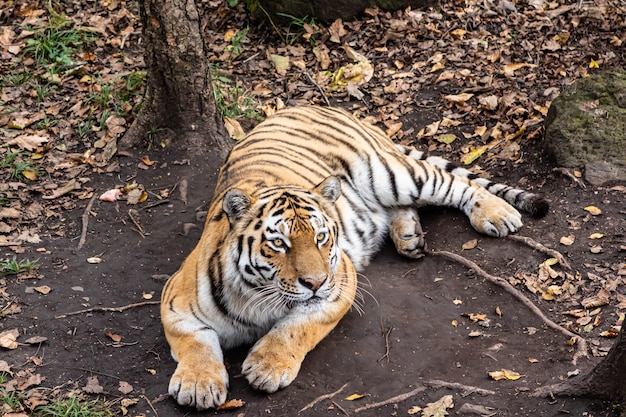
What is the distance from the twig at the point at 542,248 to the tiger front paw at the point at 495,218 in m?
0.08

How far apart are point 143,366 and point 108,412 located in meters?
0.47

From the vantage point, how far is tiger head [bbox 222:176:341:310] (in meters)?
4.27

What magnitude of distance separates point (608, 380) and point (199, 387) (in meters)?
2.04

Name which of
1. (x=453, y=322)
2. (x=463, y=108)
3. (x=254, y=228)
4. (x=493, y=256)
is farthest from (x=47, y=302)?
(x=463, y=108)

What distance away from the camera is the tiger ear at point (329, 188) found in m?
4.75

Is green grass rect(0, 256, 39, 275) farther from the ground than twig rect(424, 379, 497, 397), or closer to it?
closer to it

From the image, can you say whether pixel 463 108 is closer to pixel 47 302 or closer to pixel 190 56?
pixel 190 56

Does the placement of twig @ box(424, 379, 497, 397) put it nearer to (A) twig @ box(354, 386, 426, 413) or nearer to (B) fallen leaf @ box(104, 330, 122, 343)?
(A) twig @ box(354, 386, 426, 413)

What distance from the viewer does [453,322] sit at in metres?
4.85

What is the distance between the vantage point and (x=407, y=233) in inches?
225

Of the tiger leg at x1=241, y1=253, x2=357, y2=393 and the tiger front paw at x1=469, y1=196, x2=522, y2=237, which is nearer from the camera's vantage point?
the tiger leg at x1=241, y1=253, x2=357, y2=393

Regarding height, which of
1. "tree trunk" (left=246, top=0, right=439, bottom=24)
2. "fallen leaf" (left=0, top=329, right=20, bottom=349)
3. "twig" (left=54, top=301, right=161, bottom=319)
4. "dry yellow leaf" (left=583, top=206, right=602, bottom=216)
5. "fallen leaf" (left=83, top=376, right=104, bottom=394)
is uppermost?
"tree trunk" (left=246, top=0, right=439, bottom=24)

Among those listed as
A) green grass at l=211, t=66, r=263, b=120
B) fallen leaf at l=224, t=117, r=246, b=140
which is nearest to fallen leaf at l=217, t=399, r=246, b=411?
fallen leaf at l=224, t=117, r=246, b=140

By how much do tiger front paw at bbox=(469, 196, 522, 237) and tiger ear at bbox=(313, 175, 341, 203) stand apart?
134 cm
